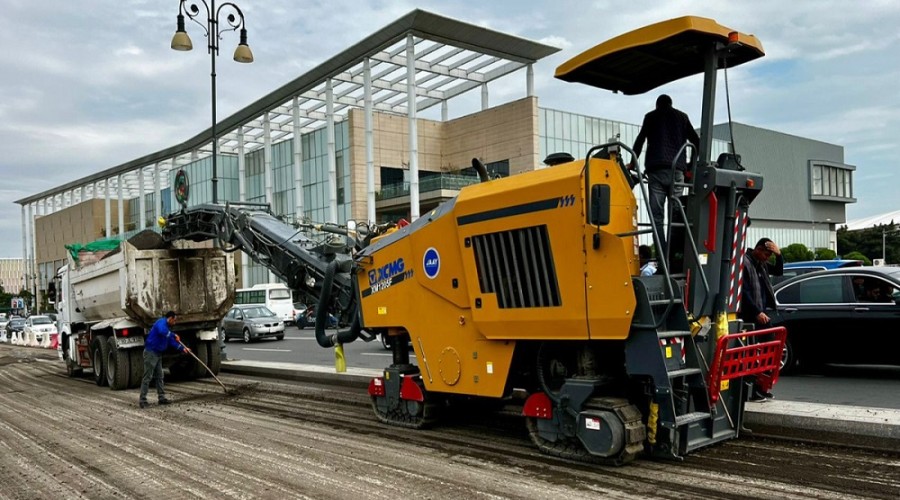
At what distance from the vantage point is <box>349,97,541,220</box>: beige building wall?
4259 centimetres

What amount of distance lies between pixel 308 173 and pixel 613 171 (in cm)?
4545

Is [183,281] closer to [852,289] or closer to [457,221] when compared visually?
[457,221]

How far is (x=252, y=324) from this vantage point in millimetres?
29078

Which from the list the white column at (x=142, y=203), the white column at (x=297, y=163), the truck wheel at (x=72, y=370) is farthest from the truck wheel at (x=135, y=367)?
the white column at (x=142, y=203)

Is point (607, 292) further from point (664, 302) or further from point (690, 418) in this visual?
point (690, 418)

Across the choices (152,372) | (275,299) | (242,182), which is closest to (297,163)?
(242,182)

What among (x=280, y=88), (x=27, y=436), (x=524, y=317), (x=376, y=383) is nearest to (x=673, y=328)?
(x=524, y=317)

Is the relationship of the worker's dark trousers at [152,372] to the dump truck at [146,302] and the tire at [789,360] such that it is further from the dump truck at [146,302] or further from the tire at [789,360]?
the tire at [789,360]

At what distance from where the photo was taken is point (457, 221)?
7250 millimetres

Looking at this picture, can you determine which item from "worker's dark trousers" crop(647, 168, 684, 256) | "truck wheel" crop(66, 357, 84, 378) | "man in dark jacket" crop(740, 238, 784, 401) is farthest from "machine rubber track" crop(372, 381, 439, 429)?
"truck wheel" crop(66, 357, 84, 378)

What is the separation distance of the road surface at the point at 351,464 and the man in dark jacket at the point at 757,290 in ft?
5.41

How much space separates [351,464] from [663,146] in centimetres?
416

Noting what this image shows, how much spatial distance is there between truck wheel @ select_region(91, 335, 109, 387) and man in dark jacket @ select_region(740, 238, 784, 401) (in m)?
12.2

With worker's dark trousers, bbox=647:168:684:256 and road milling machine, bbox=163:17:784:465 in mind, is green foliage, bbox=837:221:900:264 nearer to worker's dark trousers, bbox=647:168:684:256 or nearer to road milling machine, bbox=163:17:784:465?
road milling machine, bbox=163:17:784:465
